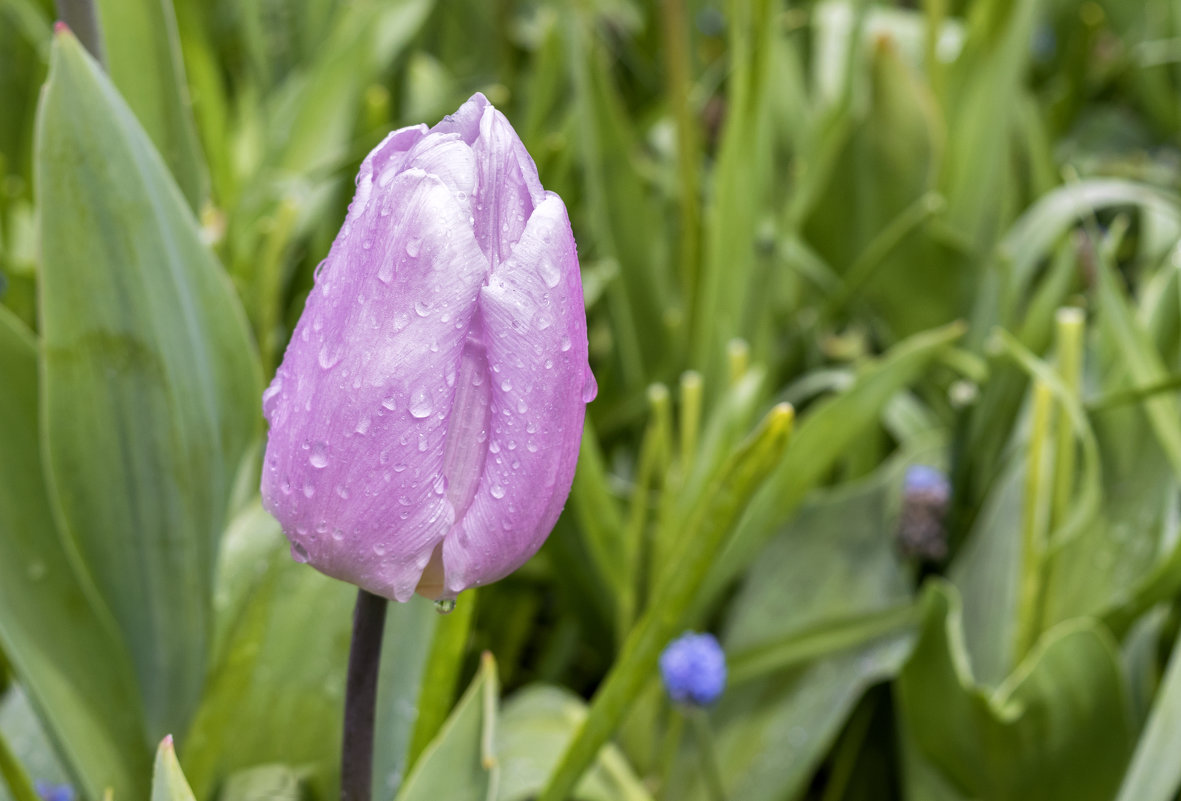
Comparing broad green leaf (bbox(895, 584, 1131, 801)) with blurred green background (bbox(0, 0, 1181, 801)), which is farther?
broad green leaf (bbox(895, 584, 1131, 801))

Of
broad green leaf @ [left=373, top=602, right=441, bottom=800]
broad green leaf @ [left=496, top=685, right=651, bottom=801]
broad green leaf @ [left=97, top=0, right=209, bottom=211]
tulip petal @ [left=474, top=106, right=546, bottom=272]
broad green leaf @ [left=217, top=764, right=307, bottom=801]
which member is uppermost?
tulip petal @ [left=474, top=106, right=546, bottom=272]

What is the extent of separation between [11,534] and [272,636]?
0.16 metres

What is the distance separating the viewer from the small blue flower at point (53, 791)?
24.0 inches

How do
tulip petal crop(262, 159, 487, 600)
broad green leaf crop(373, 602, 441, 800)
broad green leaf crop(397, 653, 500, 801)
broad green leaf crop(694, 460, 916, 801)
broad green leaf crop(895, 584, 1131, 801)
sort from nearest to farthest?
tulip petal crop(262, 159, 487, 600), broad green leaf crop(397, 653, 500, 801), broad green leaf crop(373, 602, 441, 800), broad green leaf crop(895, 584, 1131, 801), broad green leaf crop(694, 460, 916, 801)

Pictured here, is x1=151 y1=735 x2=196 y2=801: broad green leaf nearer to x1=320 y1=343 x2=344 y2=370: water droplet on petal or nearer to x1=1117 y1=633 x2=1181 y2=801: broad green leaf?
x1=320 y1=343 x2=344 y2=370: water droplet on petal

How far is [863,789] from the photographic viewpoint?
3.09 feet

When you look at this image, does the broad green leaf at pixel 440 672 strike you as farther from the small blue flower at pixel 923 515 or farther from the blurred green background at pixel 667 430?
the small blue flower at pixel 923 515

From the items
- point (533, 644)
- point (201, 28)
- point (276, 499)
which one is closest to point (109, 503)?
point (276, 499)

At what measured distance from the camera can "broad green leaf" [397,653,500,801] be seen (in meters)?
0.50

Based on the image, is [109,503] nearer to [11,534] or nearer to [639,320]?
[11,534]

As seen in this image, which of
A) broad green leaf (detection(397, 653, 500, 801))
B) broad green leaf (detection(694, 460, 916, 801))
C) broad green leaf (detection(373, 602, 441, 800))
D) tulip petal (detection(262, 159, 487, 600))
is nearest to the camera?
tulip petal (detection(262, 159, 487, 600))

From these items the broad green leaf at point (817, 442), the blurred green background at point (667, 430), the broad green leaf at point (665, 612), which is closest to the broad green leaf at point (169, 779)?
the blurred green background at point (667, 430)

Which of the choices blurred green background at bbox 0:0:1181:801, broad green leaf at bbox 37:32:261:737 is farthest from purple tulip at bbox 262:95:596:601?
broad green leaf at bbox 37:32:261:737

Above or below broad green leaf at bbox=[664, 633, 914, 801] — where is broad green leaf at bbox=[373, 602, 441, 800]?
above
